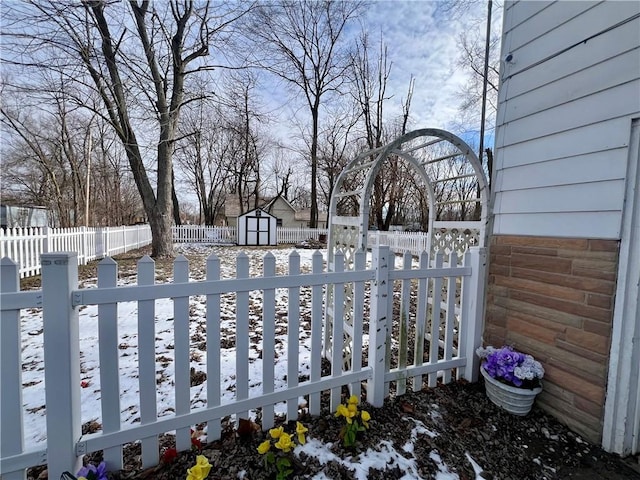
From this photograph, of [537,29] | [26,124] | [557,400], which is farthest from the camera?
[26,124]

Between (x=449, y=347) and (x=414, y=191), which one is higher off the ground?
(x=414, y=191)

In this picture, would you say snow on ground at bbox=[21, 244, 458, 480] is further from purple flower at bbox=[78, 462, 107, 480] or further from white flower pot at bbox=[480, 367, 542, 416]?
white flower pot at bbox=[480, 367, 542, 416]

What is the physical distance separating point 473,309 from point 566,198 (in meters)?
1.04

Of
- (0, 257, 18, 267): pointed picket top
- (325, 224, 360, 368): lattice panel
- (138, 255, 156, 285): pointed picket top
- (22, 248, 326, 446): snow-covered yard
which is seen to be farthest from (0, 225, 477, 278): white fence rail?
(0, 257, 18, 267): pointed picket top

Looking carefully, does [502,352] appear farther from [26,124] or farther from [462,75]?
[26,124]

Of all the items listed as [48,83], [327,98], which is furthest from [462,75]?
[48,83]

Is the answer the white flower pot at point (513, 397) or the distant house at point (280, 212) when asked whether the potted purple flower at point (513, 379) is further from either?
the distant house at point (280, 212)

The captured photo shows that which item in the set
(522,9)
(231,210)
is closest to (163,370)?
(522,9)

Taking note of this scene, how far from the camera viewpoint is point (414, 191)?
17.5m

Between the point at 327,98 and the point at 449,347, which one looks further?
the point at 327,98

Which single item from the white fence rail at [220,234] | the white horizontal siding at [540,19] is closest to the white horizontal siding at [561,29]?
the white horizontal siding at [540,19]

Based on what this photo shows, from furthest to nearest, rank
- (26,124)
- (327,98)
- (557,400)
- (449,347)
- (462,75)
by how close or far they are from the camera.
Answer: (327,98) < (26,124) < (462,75) < (449,347) < (557,400)

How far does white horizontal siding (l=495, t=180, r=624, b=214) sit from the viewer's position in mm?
1710

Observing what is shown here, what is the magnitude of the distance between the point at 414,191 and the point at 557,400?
16.6 m
